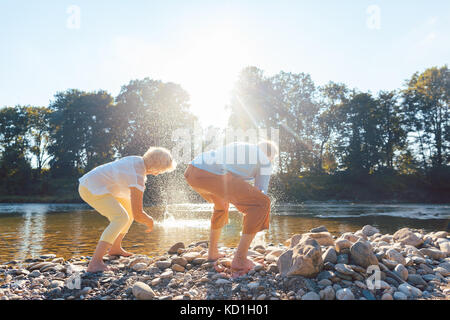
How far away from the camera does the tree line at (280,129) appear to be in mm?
34219

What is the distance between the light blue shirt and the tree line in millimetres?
28379

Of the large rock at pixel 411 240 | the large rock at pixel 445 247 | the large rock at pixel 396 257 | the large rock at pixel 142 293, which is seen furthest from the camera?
the large rock at pixel 411 240

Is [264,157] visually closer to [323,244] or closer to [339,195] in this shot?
[323,244]

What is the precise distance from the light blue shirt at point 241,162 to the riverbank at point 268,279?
3.00ft

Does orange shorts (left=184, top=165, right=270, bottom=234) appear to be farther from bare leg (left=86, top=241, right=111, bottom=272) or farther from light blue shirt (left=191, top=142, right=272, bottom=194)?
bare leg (left=86, top=241, right=111, bottom=272)

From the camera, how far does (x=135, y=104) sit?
39.4 m

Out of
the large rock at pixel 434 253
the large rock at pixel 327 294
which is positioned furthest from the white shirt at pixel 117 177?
the large rock at pixel 434 253

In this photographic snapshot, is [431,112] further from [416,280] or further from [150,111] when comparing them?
[416,280]

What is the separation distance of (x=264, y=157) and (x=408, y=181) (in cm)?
3388

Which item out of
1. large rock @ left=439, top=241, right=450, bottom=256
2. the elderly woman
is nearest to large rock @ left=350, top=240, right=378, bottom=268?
large rock @ left=439, top=241, right=450, bottom=256

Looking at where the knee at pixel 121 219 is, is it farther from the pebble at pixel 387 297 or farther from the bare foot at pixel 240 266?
the pebble at pixel 387 297

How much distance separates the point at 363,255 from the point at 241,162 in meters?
1.66

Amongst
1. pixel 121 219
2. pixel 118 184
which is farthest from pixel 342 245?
pixel 118 184

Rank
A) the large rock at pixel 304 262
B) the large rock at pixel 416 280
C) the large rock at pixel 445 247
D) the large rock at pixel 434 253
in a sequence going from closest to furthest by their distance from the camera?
the large rock at pixel 304 262
the large rock at pixel 416 280
the large rock at pixel 434 253
the large rock at pixel 445 247
